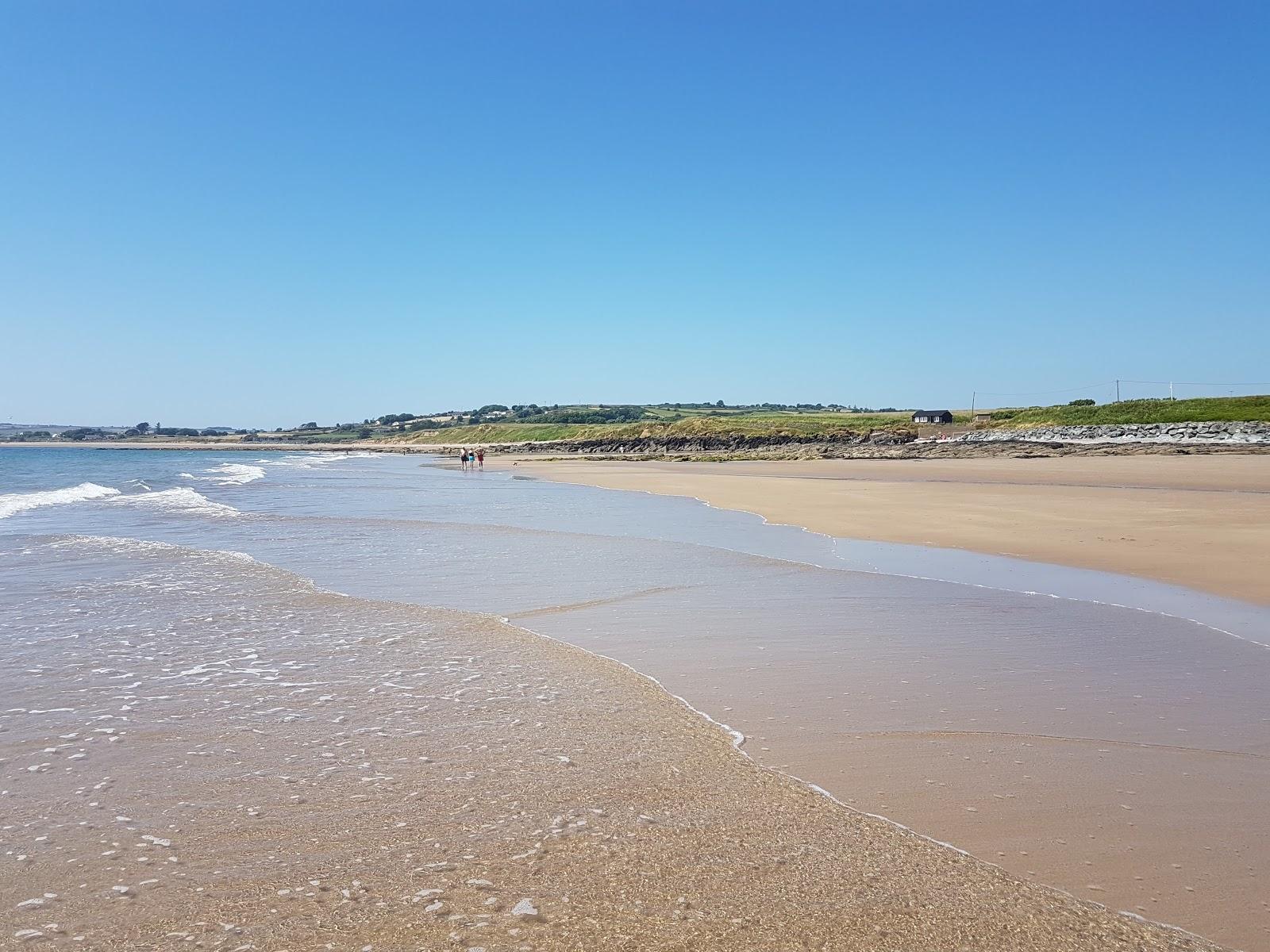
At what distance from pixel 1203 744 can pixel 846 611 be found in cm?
421

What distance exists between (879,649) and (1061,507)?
596 inches

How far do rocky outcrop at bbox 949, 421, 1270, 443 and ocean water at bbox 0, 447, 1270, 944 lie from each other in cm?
4095

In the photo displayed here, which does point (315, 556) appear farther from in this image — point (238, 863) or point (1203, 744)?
point (1203, 744)

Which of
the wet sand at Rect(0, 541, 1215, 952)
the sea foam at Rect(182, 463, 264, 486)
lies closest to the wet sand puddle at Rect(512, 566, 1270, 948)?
the wet sand at Rect(0, 541, 1215, 952)

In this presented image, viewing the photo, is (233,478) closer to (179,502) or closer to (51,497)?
(51,497)

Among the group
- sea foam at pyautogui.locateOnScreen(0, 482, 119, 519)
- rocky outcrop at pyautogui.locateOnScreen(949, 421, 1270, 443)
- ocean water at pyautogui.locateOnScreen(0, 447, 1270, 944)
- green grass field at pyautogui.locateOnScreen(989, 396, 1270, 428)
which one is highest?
green grass field at pyautogui.locateOnScreen(989, 396, 1270, 428)

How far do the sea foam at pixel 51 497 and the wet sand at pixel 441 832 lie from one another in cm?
2089

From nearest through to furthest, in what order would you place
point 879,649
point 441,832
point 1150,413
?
point 441,832 < point 879,649 < point 1150,413

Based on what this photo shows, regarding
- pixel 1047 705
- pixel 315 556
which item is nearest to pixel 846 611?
pixel 1047 705

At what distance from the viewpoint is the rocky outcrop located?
46.8m

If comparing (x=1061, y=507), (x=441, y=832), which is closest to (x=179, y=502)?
(x=1061, y=507)

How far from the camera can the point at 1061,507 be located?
66.9ft

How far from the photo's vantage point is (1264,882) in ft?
11.7

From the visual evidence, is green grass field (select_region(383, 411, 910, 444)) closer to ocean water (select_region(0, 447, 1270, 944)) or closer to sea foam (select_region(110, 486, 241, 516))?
sea foam (select_region(110, 486, 241, 516))
